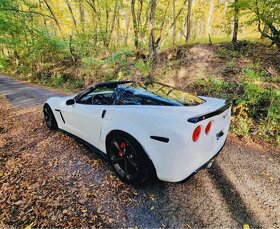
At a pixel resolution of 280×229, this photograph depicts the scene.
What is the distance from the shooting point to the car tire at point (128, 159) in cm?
271

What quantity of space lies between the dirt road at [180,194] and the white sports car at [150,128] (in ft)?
1.18

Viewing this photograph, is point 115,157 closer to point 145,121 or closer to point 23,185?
point 145,121

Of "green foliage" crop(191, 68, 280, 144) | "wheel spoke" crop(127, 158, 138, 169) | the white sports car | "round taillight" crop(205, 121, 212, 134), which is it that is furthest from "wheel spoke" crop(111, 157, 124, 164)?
"green foliage" crop(191, 68, 280, 144)

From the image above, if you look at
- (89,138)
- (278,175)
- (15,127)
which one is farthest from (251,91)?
(15,127)

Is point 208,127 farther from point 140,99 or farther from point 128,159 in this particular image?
point 128,159

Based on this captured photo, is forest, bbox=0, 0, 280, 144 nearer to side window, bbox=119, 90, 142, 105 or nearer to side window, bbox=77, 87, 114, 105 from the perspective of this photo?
side window, bbox=119, 90, 142, 105

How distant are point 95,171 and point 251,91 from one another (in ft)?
14.1

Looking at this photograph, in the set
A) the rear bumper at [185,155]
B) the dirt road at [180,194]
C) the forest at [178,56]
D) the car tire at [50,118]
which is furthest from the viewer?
the forest at [178,56]

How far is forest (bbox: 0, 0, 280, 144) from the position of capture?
5.18 m

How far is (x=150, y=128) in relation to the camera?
99.8 inches

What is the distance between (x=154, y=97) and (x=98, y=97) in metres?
1.15

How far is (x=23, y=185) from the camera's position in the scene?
317cm

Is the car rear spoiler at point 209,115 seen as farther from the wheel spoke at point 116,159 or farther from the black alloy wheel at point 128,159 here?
the wheel spoke at point 116,159

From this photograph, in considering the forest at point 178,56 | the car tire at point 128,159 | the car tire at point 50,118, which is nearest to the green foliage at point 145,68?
the forest at point 178,56
